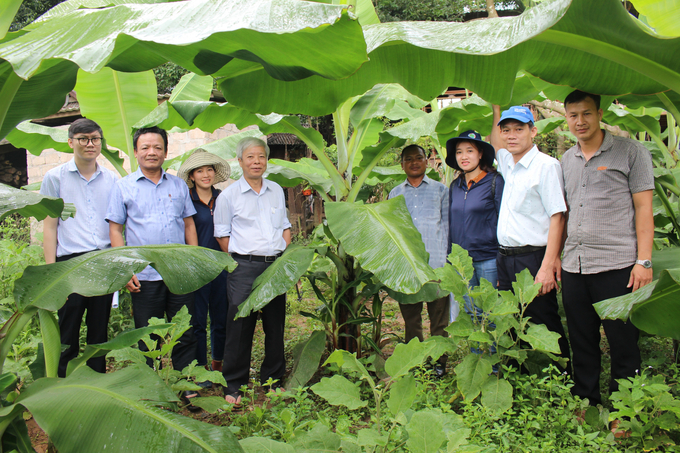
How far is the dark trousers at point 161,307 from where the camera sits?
2973 millimetres

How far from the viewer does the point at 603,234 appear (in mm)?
2473

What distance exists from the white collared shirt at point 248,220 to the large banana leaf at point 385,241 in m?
0.71

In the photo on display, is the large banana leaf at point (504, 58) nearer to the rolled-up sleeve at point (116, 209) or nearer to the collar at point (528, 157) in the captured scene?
the collar at point (528, 157)

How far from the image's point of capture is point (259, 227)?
3250 millimetres

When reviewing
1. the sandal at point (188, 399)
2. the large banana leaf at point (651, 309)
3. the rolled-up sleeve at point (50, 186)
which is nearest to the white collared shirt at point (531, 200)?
the large banana leaf at point (651, 309)

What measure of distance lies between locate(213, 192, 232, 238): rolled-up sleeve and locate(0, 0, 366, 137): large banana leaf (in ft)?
6.01

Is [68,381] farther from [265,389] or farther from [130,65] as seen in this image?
[265,389]

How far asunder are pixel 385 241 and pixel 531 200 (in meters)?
1.10

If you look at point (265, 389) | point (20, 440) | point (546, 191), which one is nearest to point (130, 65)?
point (20, 440)

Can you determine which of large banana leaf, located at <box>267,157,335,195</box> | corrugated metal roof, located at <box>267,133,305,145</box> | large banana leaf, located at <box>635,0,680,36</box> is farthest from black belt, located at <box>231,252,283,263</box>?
corrugated metal roof, located at <box>267,133,305,145</box>

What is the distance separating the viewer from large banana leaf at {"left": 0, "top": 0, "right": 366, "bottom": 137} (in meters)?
1.08

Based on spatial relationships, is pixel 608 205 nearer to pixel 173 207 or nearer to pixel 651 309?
pixel 651 309

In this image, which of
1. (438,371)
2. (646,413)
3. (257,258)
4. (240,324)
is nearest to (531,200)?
(646,413)

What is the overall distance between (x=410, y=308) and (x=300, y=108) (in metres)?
1.83
